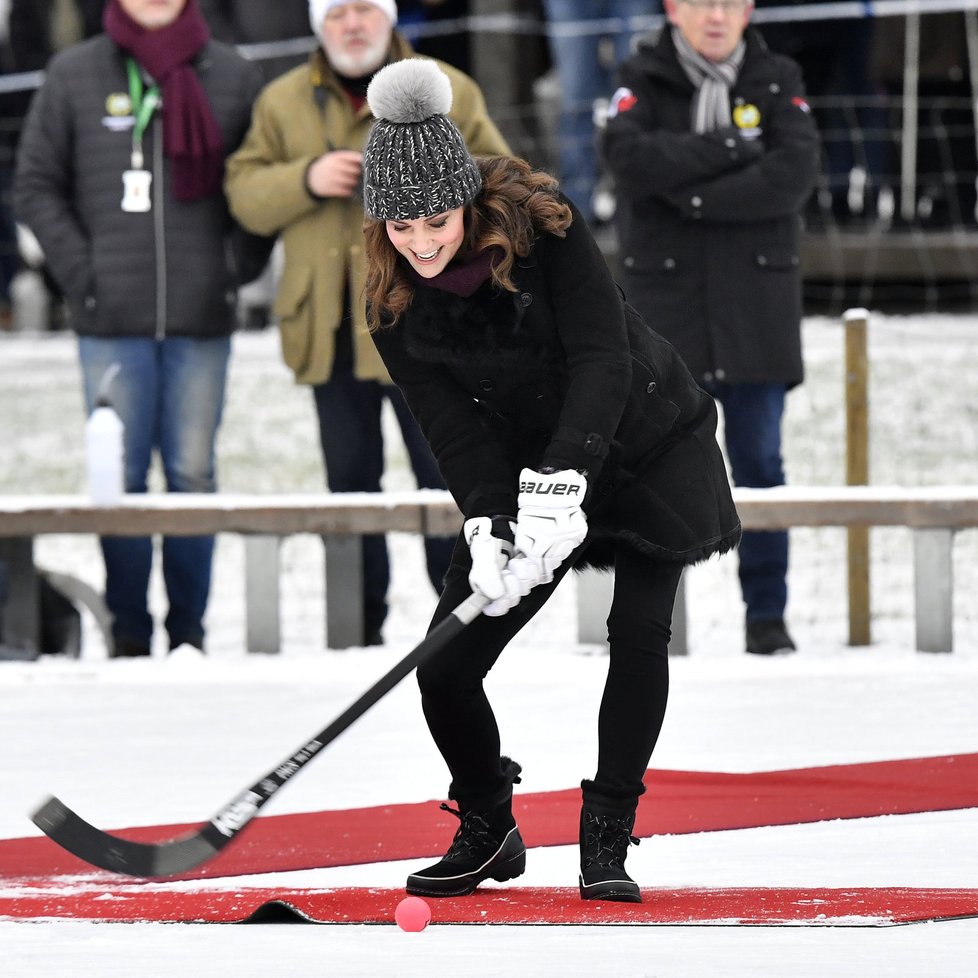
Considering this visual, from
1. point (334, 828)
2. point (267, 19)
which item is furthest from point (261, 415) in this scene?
point (334, 828)

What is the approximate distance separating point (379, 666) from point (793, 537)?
211cm

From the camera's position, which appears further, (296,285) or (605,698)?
(296,285)

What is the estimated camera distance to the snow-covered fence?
16.9 ft

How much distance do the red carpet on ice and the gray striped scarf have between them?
1.88 metres

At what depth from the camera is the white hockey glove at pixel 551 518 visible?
2.92 m

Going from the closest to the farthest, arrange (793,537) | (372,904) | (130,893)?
(372,904)
(130,893)
(793,537)

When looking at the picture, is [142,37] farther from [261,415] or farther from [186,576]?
[261,415]

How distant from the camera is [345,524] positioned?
208 inches

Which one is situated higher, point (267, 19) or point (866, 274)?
point (267, 19)

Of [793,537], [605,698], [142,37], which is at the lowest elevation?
[793,537]

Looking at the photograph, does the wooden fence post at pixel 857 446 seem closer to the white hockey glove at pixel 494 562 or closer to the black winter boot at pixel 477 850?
the black winter boot at pixel 477 850

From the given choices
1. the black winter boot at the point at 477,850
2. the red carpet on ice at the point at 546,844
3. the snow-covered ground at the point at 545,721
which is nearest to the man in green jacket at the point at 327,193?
the snow-covered ground at the point at 545,721

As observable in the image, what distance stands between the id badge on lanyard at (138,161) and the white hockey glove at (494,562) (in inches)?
99.1

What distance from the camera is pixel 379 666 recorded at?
200 inches
